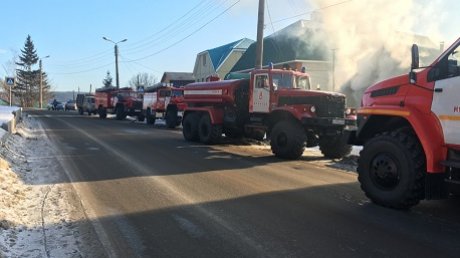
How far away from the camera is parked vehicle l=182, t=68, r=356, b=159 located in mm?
13430

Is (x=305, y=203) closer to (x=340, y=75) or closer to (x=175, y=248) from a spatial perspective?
(x=175, y=248)

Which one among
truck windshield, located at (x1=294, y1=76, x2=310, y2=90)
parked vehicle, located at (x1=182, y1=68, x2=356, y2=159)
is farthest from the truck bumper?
truck windshield, located at (x1=294, y1=76, x2=310, y2=90)

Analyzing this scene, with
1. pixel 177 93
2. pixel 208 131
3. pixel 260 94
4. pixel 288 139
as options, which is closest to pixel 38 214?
pixel 288 139

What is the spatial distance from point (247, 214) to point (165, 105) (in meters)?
22.6

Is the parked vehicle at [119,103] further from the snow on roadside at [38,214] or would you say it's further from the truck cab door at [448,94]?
the truck cab door at [448,94]

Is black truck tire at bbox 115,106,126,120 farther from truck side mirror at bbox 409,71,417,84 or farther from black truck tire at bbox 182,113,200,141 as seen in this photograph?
truck side mirror at bbox 409,71,417,84

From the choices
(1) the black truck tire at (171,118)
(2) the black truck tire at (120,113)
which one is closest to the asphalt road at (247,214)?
(1) the black truck tire at (171,118)

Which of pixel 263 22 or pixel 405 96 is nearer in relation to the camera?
pixel 405 96

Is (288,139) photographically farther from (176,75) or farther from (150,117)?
(176,75)

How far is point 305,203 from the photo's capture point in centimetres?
764

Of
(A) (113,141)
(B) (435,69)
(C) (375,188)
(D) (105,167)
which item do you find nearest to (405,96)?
(B) (435,69)

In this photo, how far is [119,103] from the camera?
119 ft

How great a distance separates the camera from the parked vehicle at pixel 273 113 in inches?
529

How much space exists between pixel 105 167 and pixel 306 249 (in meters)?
6.79
